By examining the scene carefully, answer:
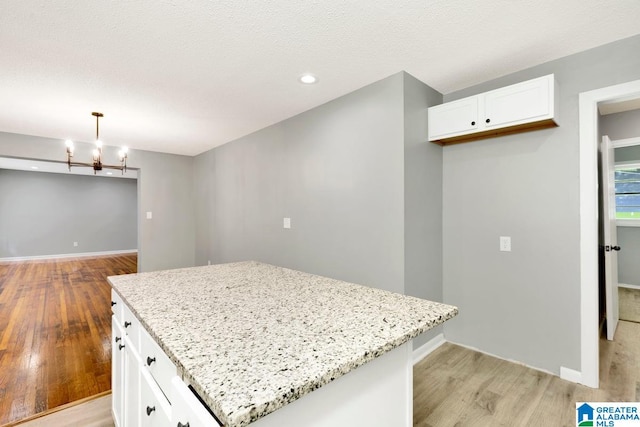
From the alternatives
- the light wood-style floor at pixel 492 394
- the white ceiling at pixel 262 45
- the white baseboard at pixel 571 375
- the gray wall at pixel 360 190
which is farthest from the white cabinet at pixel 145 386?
the white baseboard at pixel 571 375

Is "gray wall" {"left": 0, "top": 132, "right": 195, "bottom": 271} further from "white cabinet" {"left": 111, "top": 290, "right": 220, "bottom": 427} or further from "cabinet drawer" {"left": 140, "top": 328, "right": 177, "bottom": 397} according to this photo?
"cabinet drawer" {"left": 140, "top": 328, "right": 177, "bottom": 397}

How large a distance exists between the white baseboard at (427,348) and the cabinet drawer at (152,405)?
1.97 meters

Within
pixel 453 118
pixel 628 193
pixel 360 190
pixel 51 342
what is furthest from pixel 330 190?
pixel 628 193

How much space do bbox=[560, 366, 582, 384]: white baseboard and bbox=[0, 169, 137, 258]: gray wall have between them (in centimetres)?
1088

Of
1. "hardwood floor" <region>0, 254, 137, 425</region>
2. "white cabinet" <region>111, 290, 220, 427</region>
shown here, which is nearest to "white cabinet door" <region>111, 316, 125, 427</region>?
"white cabinet" <region>111, 290, 220, 427</region>

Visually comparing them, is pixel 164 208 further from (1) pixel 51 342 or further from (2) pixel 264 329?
(2) pixel 264 329

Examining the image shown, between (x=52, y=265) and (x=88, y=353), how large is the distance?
6555 mm

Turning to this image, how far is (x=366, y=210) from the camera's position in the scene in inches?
105

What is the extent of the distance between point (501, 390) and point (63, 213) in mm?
10825

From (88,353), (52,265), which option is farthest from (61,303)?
(52,265)

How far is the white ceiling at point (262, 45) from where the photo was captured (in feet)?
5.58

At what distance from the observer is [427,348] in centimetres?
263

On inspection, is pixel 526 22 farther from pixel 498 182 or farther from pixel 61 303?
pixel 61 303

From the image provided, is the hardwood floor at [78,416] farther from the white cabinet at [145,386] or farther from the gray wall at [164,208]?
the gray wall at [164,208]
